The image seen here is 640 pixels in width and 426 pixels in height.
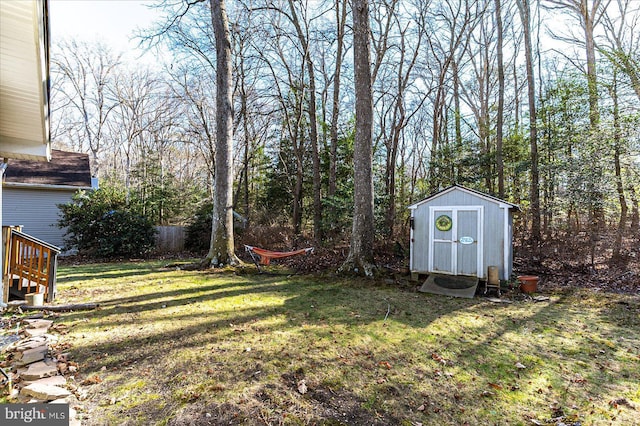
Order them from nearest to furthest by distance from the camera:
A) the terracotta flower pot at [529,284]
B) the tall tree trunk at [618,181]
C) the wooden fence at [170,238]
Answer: the terracotta flower pot at [529,284] → the tall tree trunk at [618,181] → the wooden fence at [170,238]

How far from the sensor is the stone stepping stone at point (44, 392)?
6.85ft

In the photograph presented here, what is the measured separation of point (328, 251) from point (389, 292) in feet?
9.71

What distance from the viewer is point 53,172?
37.9 feet

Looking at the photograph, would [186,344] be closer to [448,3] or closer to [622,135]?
[622,135]

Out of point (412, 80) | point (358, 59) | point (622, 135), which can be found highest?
point (412, 80)

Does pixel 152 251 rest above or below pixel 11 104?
below

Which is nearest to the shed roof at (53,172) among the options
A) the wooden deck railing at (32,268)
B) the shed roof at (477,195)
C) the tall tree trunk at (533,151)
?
the wooden deck railing at (32,268)

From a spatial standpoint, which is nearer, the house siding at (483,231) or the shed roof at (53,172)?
the house siding at (483,231)

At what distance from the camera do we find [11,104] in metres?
3.22

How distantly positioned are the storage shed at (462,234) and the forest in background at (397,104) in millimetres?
2214

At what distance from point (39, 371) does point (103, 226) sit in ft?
30.4

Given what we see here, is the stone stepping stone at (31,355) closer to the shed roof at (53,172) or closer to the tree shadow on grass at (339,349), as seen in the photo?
the tree shadow on grass at (339,349)

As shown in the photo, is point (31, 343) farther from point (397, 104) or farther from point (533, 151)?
point (397, 104)


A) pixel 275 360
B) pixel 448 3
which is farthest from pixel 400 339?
pixel 448 3
